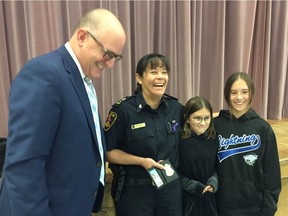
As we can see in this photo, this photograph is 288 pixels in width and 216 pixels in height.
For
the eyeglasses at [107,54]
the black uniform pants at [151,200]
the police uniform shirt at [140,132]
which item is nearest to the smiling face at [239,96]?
the police uniform shirt at [140,132]

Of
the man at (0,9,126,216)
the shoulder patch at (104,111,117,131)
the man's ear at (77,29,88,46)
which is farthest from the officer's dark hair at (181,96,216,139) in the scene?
the man's ear at (77,29,88,46)

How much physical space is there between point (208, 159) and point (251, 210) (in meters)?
0.40

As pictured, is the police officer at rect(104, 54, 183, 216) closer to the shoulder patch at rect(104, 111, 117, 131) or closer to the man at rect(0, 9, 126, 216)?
the shoulder patch at rect(104, 111, 117, 131)

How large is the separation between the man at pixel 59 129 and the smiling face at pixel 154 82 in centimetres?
48

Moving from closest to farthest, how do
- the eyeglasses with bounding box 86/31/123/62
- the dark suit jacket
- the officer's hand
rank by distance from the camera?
the dark suit jacket
the eyeglasses with bounding box 86/31/123/62
the officer's hand

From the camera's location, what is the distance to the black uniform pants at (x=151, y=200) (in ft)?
5.35

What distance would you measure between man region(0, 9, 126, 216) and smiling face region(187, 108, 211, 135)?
2.17 feet

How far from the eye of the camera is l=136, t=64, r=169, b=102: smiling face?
1622mm

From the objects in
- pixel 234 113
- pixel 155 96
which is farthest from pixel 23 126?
pixel 234 113

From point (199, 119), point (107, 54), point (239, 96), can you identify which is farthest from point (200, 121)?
point (107, 54)

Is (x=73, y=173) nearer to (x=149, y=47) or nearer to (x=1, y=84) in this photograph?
(x=1, y=84)

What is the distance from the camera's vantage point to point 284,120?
3.14 meters

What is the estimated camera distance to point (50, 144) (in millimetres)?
1015

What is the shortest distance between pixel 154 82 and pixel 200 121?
1.13ft
